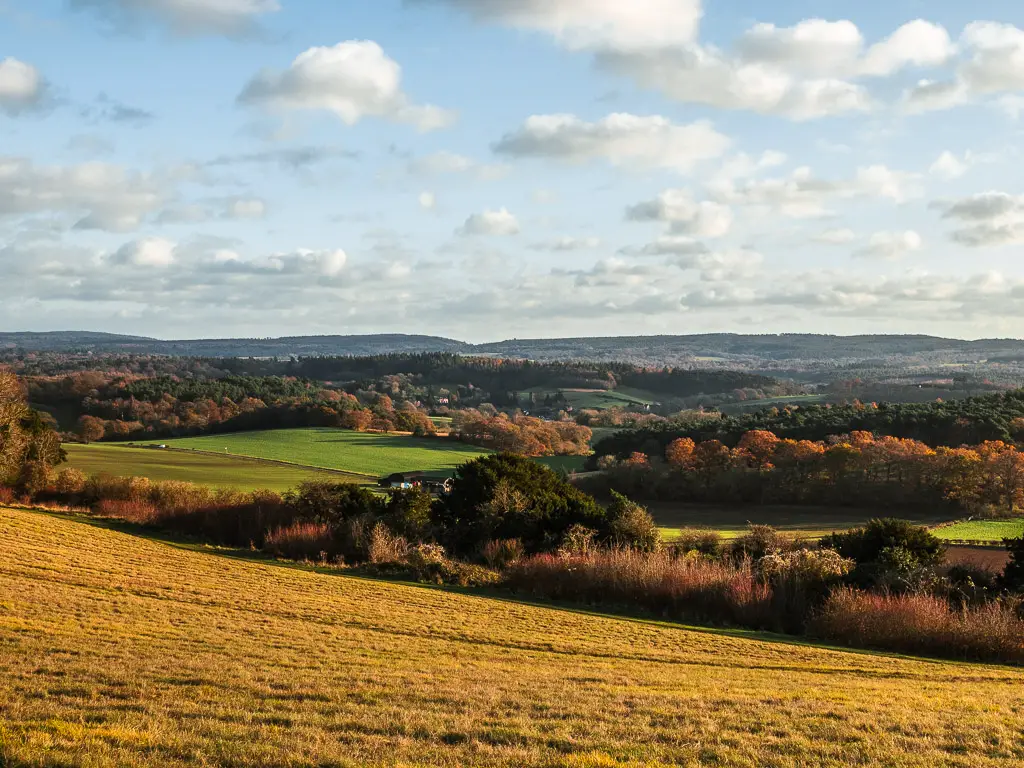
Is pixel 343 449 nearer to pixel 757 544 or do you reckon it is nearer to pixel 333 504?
pixel 333 504

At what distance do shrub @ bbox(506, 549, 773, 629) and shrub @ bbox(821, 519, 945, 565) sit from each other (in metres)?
6.55

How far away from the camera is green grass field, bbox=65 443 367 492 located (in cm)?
7712

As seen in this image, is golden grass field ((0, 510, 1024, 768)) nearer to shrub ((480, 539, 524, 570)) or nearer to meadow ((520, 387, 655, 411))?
shrub ((480, 539, 524, 570))

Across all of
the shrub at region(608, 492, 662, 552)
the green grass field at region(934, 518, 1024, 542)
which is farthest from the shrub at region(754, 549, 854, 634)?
the green grass field at region(934, 518, 1024, 542)

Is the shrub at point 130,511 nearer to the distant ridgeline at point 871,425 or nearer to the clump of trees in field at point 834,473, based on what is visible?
the clump of trees in field at point 834,473

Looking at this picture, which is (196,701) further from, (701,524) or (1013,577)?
(701,524)

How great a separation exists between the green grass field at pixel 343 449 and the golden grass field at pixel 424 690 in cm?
6766

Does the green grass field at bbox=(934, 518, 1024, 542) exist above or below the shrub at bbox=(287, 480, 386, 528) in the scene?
below

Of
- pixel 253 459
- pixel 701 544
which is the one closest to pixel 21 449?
pixel 701 544

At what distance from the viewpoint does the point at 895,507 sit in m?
79.0

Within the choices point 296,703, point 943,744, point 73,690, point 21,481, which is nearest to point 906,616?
point 943,744

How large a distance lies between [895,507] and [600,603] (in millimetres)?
53888

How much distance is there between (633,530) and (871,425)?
64.3 m

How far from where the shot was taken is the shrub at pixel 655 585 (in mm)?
33562
